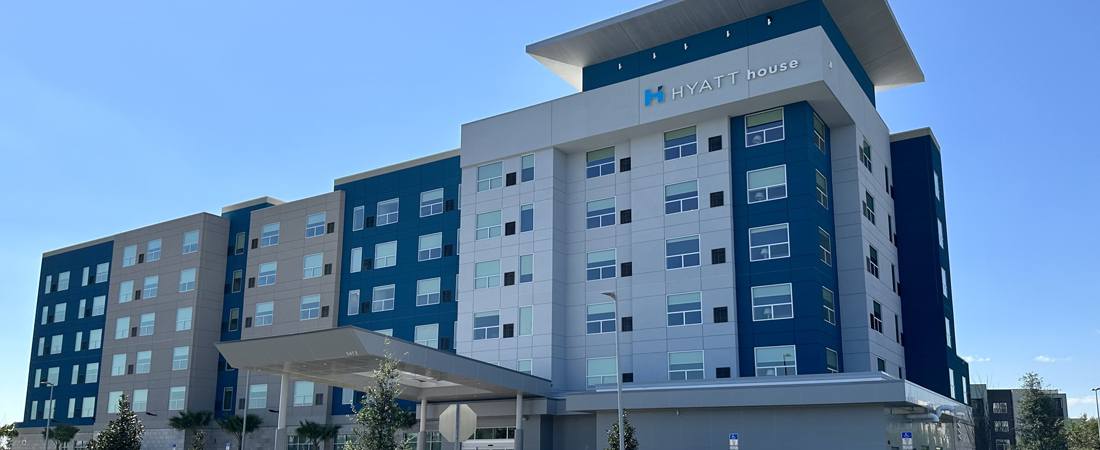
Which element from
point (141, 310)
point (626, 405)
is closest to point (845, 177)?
point (626, 405)

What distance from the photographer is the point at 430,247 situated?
5766 cm

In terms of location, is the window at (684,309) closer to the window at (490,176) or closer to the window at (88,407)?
the window at (490,176)

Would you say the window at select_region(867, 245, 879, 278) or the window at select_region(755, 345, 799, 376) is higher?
the window at select_region(867, 245, 879, 278)

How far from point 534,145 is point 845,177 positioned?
16.2m

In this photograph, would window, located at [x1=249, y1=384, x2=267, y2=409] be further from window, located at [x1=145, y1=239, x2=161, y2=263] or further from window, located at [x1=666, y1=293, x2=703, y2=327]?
window, located at [x1=666, y1=293, x2=703, y2=327]

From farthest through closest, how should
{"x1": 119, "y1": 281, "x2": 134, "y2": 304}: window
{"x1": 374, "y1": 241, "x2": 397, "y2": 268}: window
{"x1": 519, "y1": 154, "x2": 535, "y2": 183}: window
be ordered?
{"x1": 119, "y1": 281, "x2": 134, "y2": 304}: window, {"x1": 374, "y1": 241, "x2": 397, "y2": 268}: window, {"x1": 519, "y1": 154, "x2": 535, "y2": 183}: window

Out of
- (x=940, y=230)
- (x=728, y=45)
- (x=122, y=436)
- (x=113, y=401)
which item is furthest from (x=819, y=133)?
(x=113, y=401)

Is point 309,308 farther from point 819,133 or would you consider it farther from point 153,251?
point 819,133

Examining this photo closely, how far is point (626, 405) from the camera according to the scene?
43.0 meters

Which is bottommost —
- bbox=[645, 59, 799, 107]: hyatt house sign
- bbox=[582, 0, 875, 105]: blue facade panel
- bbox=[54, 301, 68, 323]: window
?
bbox=[54, 301, 68, 323]: window

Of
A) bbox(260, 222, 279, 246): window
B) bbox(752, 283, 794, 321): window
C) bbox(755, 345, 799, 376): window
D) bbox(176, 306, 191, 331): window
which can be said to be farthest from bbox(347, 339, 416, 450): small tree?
bbox(176, 306, 191, 331): window

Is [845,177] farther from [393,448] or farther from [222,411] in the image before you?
[222,411]

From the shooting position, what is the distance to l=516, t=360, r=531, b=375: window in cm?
4997

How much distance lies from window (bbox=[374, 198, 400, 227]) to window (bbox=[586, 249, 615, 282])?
1508 cm
